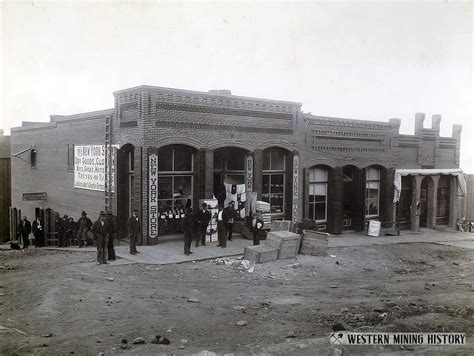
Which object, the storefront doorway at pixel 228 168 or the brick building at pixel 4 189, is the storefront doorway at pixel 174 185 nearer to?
the storefront doorway at pixel 228 168

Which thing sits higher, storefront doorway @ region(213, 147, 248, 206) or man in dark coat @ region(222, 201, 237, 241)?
storefront doorway @ region(213, 147, 248, 206)

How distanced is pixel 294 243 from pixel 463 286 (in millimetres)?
5566

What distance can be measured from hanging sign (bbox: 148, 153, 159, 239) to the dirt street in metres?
2.38

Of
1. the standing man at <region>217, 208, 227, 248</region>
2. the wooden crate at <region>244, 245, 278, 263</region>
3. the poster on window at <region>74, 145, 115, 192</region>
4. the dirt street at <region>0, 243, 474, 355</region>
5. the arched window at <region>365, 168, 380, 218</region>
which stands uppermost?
the poster on window at <region>74, 145, 115, 192</region>

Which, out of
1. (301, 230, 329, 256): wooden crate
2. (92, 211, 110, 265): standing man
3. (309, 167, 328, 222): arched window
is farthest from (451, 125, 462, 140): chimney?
(92, 211, 110, 265): standing man

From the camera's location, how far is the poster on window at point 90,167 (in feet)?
67.0

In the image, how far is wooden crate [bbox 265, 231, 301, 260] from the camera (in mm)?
16266

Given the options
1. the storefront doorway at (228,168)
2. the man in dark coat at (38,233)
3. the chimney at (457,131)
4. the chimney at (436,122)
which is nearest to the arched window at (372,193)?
the chimney at (436,122)

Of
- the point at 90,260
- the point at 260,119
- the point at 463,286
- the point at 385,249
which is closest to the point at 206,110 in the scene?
the point at 260,119

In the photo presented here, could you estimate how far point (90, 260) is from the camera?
15734 mm

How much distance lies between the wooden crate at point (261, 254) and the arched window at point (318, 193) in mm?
7856

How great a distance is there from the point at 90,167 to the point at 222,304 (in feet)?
40.6

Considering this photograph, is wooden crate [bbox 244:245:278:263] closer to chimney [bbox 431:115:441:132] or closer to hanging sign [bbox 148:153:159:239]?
hanging sign [bbox 148:153:159:239]

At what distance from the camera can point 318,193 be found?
23797mm
